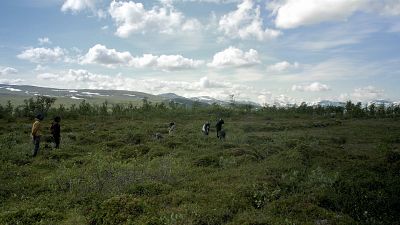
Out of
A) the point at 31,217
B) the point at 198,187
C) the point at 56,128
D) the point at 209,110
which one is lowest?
the point at 31,217

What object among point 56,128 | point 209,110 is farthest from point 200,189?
point 209,110

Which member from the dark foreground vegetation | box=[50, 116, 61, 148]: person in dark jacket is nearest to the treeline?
box=[50, 116, 61, 148]: person in dark jacket

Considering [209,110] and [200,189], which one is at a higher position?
[209,110]

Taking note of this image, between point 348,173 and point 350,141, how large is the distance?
68.5ft

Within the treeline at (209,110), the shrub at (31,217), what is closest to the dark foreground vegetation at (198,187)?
the shrub at (31,217)

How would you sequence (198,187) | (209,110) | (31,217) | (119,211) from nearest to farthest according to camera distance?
(119,211) → (31,217) → (198,187) → (209,110)

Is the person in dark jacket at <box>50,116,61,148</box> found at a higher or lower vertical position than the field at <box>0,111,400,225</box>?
higher

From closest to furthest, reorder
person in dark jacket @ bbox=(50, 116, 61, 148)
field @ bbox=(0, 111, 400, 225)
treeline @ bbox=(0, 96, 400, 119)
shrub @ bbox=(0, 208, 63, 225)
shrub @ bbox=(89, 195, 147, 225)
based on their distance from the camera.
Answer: shrub @ bbox=(89, 195, 147, 225) < shrub @ bbox=(0, 208, 63, 225) < field @ bbox=(0, 111, 400, 225) < person in dark jacket @ bbox=(50, 116, 61, 148) < treeline @ bbox=(0, 96, 400, 119)

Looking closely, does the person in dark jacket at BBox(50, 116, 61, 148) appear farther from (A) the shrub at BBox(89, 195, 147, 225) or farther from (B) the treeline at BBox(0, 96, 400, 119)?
(B) the treeline at BBox(0, 96, 400, 119)

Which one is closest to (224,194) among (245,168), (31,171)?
A: (245,168)

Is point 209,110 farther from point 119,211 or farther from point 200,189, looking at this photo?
point 119,211

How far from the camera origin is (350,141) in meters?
37.8

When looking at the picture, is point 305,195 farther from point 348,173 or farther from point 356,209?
point 348,173

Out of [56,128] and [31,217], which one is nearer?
[31,217]
